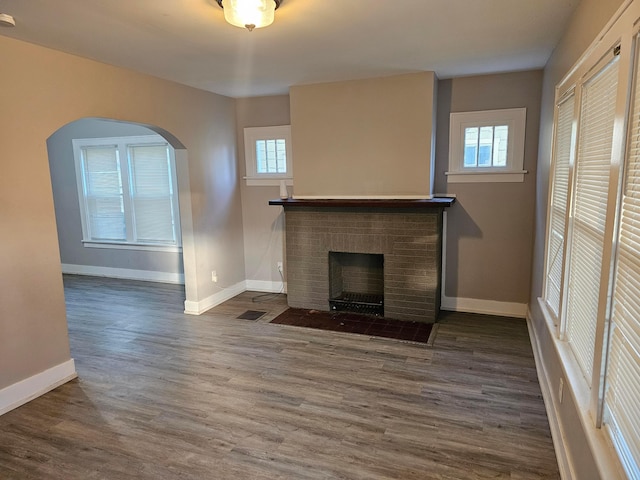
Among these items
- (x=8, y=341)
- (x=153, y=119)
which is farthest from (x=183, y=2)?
(x=8, y=341)

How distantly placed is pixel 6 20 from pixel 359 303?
3642 mm

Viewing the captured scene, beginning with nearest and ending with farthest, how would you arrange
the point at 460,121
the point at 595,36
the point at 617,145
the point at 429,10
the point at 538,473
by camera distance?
the point at 617,145 → the point at 595,36 → the point at 538,473 → the point at 429,10 → the point at 460,121

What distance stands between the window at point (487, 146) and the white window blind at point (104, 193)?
470 cm

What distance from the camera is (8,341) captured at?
2754 millimetres

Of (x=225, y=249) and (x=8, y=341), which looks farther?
(x=225, y=249)

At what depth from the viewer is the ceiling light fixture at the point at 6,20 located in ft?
7.53

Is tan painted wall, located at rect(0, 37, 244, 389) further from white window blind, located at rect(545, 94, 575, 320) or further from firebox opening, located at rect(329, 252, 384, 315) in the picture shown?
white window blind, located at rect(545, 94, 575, 320)

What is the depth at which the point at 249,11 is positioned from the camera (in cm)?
211

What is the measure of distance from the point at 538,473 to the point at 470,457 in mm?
328

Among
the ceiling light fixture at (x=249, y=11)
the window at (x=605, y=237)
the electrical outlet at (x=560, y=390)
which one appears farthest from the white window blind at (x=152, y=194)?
the electrical outlet at (x=560, y=390)

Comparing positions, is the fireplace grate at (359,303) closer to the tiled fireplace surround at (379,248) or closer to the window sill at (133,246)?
the tiled fireplace surround at (379,248)

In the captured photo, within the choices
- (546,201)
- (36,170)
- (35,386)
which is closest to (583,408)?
(546,201)

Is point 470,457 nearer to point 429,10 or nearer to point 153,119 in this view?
point 429,10

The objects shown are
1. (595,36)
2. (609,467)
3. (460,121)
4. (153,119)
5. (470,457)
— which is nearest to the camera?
(609,467)
